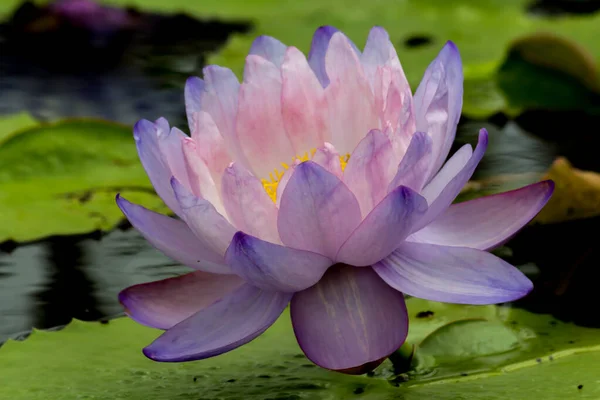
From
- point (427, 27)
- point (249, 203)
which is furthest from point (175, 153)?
point (427, 27)

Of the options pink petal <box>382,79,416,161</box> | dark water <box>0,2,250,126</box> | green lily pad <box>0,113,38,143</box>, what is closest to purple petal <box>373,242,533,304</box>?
pink petal <box>382,79,416,161</box>

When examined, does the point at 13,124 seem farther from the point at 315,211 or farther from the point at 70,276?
the point at 315,211

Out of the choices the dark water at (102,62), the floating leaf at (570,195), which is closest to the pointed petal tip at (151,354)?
the floating leaf at (570,195)

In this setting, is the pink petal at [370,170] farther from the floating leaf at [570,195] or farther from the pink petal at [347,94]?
the floating leaf at [570,195]

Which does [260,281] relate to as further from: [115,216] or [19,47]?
[19,47]

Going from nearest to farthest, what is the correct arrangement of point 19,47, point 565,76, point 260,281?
point 260,281 < point 565,76 < point 19,47

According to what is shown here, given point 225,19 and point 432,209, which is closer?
point 432,209

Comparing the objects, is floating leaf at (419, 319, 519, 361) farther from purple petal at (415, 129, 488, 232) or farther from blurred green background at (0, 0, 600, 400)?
purple petal at (415, 129, 488, 232)

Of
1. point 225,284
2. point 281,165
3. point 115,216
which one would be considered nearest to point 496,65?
point 115,216
